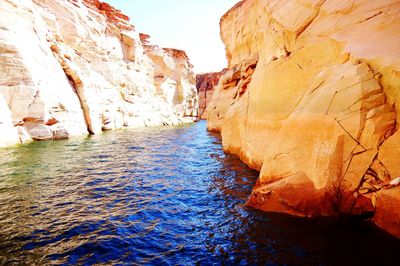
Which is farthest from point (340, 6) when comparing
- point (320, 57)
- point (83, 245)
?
point (83, 245)

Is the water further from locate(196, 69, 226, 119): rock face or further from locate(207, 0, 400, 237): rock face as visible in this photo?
locate(196, 69, 226, 119): rock face

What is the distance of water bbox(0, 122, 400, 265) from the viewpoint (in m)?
4.21

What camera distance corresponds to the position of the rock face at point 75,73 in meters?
A: 17.7

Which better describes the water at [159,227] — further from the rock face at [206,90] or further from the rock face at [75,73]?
the rock face at [206,90]

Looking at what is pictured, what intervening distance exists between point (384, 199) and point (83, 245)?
17.6 ft

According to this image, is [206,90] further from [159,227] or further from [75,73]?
[159,227]

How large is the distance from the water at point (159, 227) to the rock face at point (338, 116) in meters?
0.54

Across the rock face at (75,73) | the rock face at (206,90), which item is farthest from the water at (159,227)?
the rock face at (206,90)

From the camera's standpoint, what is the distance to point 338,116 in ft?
17.1

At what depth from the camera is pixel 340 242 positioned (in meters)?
4.46

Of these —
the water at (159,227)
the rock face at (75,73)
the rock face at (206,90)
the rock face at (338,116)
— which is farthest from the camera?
the rock face at (206,90)

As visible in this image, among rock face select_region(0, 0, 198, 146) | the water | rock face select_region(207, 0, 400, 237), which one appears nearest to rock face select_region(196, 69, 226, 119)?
rock face select_region(0, 0, 198, 146)

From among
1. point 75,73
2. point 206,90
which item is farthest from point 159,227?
point 206,90

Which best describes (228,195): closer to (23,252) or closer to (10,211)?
(23,252)
